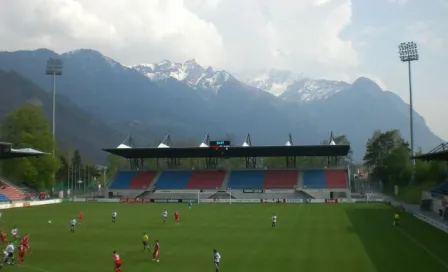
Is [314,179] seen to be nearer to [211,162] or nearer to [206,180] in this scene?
[206,180]

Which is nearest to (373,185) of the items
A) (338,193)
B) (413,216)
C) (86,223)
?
(338,193)

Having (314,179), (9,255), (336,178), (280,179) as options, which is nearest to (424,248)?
(9,255)

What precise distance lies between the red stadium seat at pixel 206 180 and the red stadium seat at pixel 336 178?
1987 centimetres

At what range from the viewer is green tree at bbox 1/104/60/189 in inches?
3221

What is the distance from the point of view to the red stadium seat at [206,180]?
89.9m

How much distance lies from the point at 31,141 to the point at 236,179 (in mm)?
37469

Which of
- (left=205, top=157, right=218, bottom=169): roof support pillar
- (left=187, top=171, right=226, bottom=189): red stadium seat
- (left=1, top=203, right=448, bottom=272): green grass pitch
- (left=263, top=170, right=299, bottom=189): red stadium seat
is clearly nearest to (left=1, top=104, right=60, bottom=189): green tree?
(left=187, top=171, right=226, bottom=189): red stadium seat

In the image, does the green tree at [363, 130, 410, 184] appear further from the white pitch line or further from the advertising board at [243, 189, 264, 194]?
the white pitch line

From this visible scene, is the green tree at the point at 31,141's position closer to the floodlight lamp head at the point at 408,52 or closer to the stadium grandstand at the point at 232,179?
the stadium grandstand at the point at 232,179

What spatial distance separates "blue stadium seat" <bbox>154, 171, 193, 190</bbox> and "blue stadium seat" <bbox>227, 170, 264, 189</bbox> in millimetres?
8762

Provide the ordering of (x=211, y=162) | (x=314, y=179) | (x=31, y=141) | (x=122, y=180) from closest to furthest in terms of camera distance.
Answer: (x=31, y=141) < (x=314, y=179) < (x=122, y=180) < (x=211, y=162)

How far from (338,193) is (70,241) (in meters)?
57.6

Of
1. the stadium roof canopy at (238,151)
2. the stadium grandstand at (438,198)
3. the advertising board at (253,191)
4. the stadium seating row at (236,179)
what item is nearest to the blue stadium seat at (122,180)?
the stadium seating row at (236,179)

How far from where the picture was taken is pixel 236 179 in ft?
300
